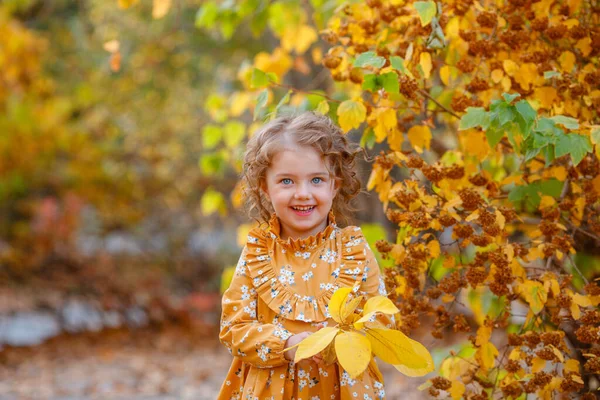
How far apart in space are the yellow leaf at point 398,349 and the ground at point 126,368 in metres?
3.23

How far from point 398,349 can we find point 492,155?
→ 1.26 m

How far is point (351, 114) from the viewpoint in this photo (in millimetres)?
2389

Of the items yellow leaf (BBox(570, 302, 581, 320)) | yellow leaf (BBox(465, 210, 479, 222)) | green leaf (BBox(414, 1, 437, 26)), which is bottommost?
yellow leaf (BBox(570, 302, 581, 320))

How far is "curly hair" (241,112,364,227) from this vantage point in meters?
2.07

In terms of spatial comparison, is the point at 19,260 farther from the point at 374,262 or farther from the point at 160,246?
the point at 374,262

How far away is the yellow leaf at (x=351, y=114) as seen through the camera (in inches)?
93.7

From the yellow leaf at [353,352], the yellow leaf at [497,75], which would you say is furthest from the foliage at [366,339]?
the yellow leaf at [497,75]

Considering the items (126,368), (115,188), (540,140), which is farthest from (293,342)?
(115,188)

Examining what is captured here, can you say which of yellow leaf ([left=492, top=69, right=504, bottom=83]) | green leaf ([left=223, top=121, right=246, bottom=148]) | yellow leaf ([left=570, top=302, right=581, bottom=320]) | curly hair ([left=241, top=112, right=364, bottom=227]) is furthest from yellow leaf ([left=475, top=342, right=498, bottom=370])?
green leaf ([left=223, top=121, right=246, bottom=148])

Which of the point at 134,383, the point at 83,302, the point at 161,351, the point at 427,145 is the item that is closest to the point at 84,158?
the point at 83,302

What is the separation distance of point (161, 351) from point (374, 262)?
17.5 ft

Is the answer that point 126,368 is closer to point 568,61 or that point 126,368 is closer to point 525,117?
point 568,61

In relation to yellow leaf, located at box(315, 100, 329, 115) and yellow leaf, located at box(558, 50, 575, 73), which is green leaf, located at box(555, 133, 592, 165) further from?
yellow leaf, located at box(315, 100, 329, 115)

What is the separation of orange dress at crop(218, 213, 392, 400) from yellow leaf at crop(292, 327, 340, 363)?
282mm
